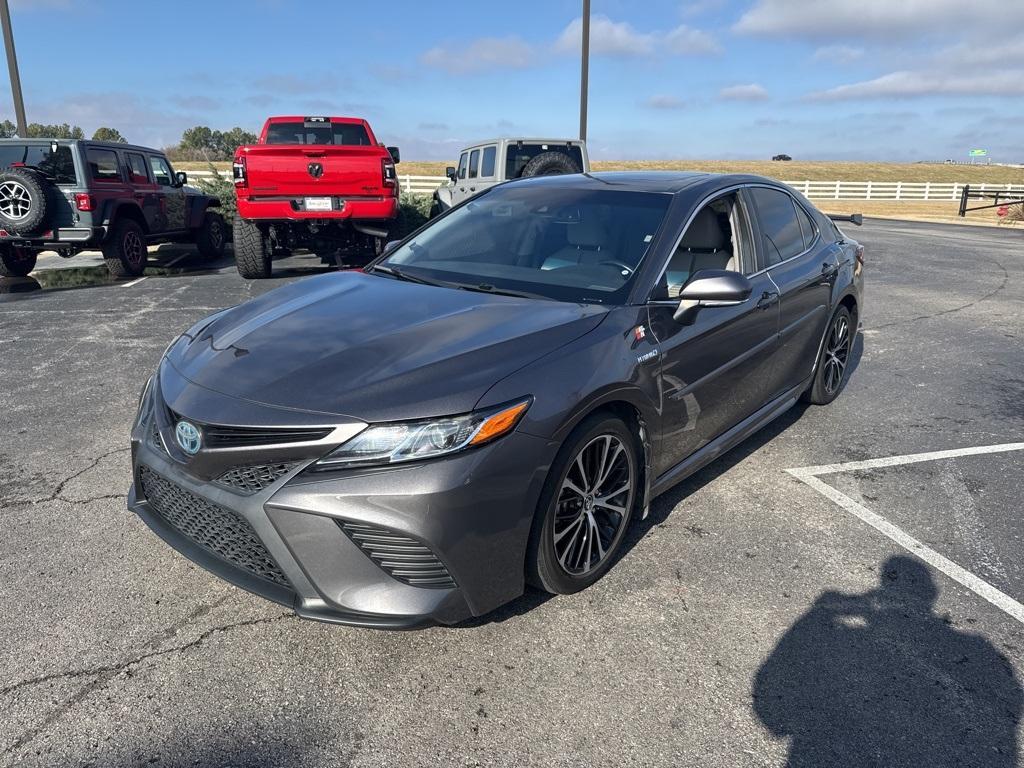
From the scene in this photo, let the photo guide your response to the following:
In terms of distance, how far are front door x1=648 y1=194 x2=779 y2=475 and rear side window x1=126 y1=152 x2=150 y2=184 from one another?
10.2 m

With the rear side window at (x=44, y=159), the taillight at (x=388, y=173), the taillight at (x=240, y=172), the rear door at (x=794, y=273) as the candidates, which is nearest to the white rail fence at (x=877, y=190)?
the taillight at (x=388, y=173)

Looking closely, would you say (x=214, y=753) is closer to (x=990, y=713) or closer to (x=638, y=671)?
(x=638, y=671)

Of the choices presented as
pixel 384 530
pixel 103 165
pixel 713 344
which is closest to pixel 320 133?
pixel 103 165

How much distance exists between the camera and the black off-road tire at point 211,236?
43.0 feet

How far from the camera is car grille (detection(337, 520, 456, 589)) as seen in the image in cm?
227

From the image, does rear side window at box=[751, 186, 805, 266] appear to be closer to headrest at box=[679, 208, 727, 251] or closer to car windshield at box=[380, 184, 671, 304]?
headrest at box=[679, 208, 727, 251]

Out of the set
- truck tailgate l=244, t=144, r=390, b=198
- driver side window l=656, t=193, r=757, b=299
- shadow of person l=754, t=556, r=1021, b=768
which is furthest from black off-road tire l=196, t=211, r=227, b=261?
shadow of person l=754, t=556, r=1021, b=768

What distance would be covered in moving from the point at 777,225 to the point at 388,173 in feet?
22.3

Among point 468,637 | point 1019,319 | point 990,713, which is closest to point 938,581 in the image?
point 990,713

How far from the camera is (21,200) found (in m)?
9.73

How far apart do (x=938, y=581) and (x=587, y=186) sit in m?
2.56

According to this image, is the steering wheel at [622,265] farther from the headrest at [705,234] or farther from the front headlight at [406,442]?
the front headlight at [406,442]

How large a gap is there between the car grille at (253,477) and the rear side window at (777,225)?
9.76 feet

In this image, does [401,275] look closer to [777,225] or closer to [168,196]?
[777,225]
